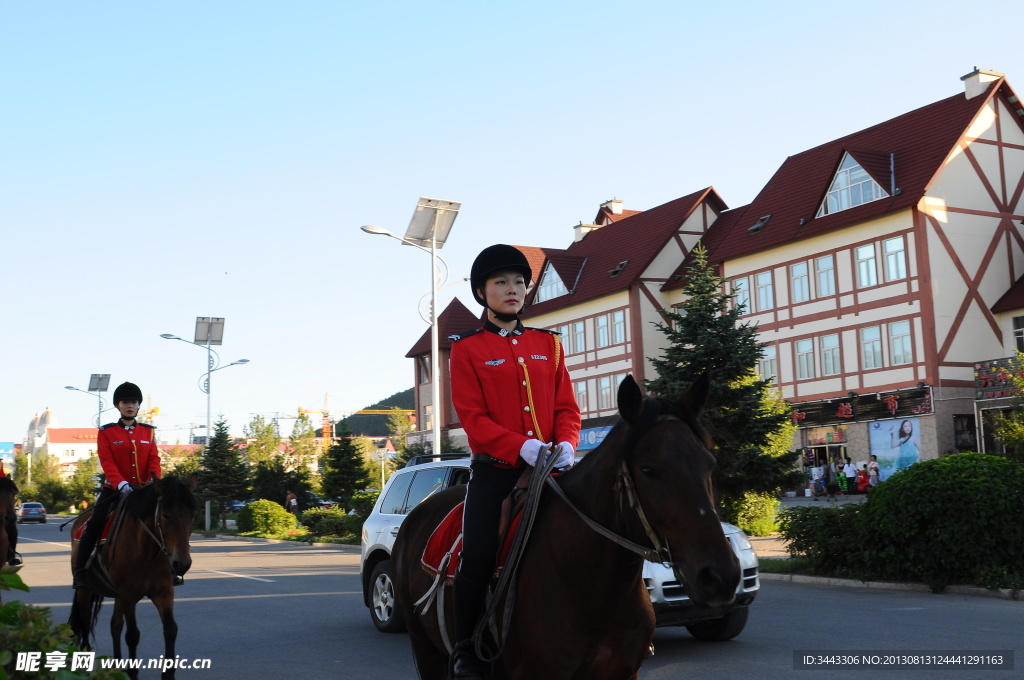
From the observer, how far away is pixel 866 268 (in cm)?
4275

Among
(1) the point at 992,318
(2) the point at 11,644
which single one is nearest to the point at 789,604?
(2) the point at 11,644

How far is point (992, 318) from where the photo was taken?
135 feet

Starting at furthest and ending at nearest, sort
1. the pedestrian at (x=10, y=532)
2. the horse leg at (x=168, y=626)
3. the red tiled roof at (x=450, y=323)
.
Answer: the red tiled roof at (x=450, y=323) < the pedestrian at (x=10, y=532) < the horse leg at (x=168, y=626)

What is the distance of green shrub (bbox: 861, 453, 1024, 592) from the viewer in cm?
1482

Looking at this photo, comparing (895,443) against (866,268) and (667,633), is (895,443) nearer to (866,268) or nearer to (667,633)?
(866,268)

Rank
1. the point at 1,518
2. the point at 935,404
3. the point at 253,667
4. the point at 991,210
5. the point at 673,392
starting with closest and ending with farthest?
the point at 253,667 < the point at 1,518 < the point at 673,392 < the point at 935,404 < the point at 991,210

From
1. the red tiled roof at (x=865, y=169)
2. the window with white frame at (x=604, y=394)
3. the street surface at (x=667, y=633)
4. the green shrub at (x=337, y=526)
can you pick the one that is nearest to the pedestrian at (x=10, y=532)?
the street surface at (x=667, y=633)

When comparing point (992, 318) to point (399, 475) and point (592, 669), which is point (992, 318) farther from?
point (592, 669)

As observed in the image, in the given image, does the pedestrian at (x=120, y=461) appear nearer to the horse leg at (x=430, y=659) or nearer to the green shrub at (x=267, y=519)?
the horse leg at (x=430, y=659)

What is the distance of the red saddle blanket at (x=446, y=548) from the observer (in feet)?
16.7

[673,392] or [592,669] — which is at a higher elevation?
[673,392]

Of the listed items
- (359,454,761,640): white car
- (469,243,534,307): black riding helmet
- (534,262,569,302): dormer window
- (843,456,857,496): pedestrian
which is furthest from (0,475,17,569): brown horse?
(534,262,569,302): dormer window

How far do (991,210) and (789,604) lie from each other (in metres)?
→ 33.3

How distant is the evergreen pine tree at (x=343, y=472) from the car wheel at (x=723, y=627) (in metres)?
35.6
